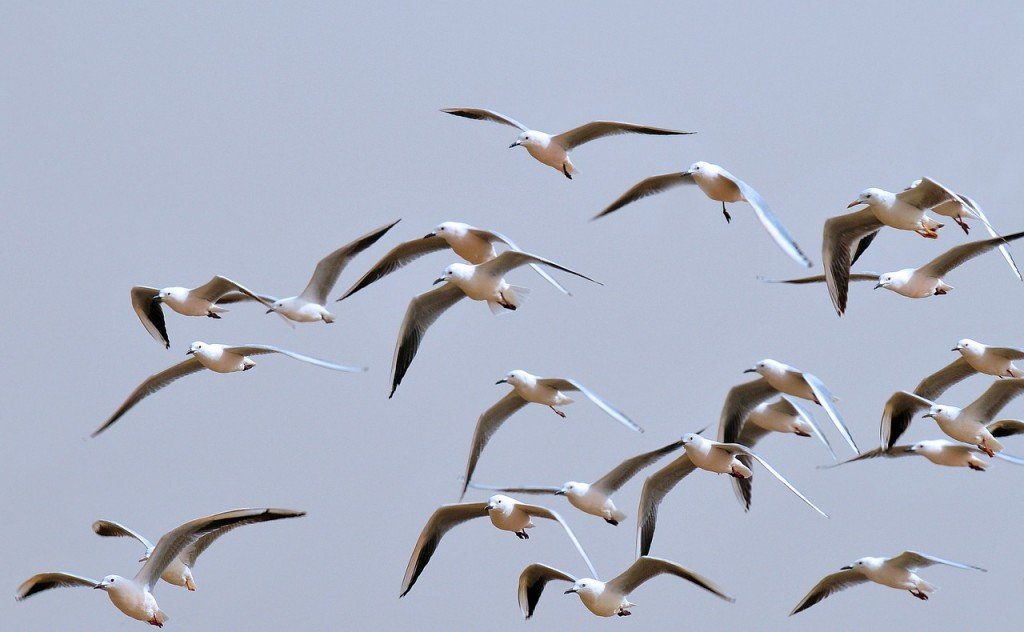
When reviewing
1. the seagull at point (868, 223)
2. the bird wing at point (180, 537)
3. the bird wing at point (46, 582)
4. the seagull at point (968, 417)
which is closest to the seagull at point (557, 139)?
the seagull at point (868, 223)

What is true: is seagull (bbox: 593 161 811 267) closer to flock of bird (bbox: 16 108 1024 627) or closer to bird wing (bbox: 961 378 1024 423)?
flock of bird (bbox: 16 108 1024 627)

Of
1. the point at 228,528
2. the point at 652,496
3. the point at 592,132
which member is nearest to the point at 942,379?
the point at 652,496

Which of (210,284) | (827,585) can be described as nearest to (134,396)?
(210,284)

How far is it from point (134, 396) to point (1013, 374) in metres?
8.29

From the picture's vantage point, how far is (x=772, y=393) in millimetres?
16203

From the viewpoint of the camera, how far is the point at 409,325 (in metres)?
16.5

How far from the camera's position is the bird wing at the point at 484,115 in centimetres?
1568

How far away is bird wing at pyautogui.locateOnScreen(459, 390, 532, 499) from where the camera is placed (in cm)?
1672

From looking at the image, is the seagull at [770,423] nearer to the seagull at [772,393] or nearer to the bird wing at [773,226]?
the seagull at [772,393]

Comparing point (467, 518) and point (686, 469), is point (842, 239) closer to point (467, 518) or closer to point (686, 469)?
point (686, 469)

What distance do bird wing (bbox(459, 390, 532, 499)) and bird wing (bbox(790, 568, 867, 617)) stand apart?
3156 millimetres

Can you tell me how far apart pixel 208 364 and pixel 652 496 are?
13.9ft

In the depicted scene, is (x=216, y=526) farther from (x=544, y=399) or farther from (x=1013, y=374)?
(x=1013, y=374)

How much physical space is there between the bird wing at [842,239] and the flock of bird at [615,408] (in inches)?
0.5
